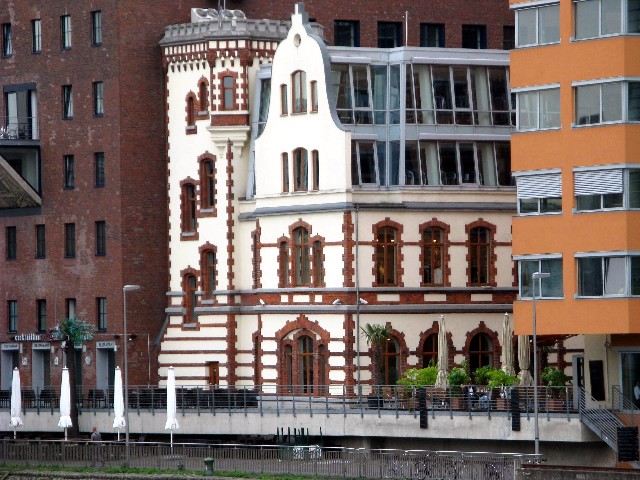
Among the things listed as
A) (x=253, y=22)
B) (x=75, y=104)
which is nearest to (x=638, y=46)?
(x=253, y=22)

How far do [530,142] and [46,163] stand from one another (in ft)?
100

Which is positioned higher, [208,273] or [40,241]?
[40,241]

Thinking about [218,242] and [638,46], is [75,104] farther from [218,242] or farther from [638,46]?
[638,46]

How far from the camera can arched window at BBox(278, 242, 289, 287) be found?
4097 inches

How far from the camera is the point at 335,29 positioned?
115562 millimetres

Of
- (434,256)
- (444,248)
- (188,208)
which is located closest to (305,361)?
(434,256)

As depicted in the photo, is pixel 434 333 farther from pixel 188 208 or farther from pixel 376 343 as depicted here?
pixel 188 208

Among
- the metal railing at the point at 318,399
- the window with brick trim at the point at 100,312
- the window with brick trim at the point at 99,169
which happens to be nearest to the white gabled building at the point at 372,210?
the metal railing at the point at 318,399

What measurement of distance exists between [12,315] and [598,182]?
3736 centimetres

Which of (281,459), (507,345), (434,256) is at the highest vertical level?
(434,256)

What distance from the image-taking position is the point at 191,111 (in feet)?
360

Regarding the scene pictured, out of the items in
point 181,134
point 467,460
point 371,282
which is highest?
point 181,134

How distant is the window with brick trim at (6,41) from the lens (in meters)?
116

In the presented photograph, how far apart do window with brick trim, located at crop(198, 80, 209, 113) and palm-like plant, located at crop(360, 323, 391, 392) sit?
14339mm
